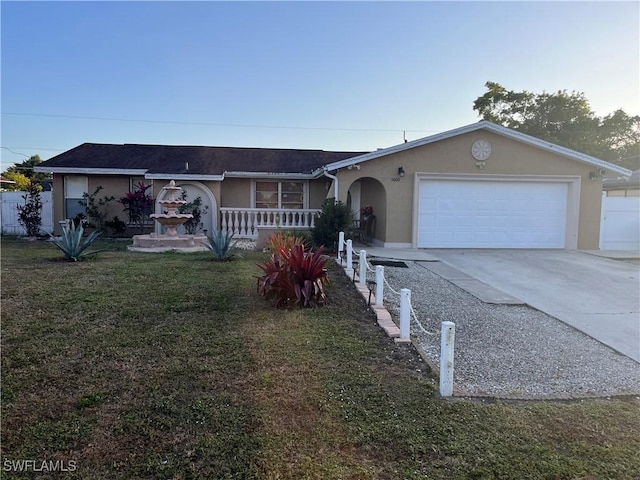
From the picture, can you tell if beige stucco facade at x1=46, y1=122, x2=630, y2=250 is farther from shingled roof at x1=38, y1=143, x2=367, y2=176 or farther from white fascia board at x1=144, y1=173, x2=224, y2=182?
white fascia board at x1=144, y1=173, x2=224, y2=182

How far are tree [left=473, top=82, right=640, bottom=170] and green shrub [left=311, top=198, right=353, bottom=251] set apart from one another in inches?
1044

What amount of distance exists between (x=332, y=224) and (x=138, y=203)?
7977mm

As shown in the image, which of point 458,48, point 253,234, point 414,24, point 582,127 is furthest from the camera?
point 582,127

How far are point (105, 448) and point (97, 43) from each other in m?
15.2

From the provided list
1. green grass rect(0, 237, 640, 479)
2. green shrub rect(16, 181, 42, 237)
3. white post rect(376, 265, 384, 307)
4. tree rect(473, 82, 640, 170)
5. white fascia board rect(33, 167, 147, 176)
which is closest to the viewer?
green grass rect(0, 237, 640, 479)

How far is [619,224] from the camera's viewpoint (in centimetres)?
1441

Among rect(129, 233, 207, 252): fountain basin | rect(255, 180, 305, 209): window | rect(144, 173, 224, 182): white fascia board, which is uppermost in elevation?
rect(144, 173, 224, 182): white fascia board

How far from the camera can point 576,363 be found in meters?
4.61

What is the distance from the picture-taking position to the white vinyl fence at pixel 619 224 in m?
14.3

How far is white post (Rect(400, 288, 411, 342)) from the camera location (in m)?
4.96

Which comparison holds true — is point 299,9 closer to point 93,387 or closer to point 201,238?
point 201,238

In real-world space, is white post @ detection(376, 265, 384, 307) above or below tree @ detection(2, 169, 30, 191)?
below

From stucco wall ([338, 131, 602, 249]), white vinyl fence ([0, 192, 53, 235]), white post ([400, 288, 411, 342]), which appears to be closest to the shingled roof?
white vinyl fence ([0, 192, 53, 235])

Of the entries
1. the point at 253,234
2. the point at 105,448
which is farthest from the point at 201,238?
the point at 105,448
